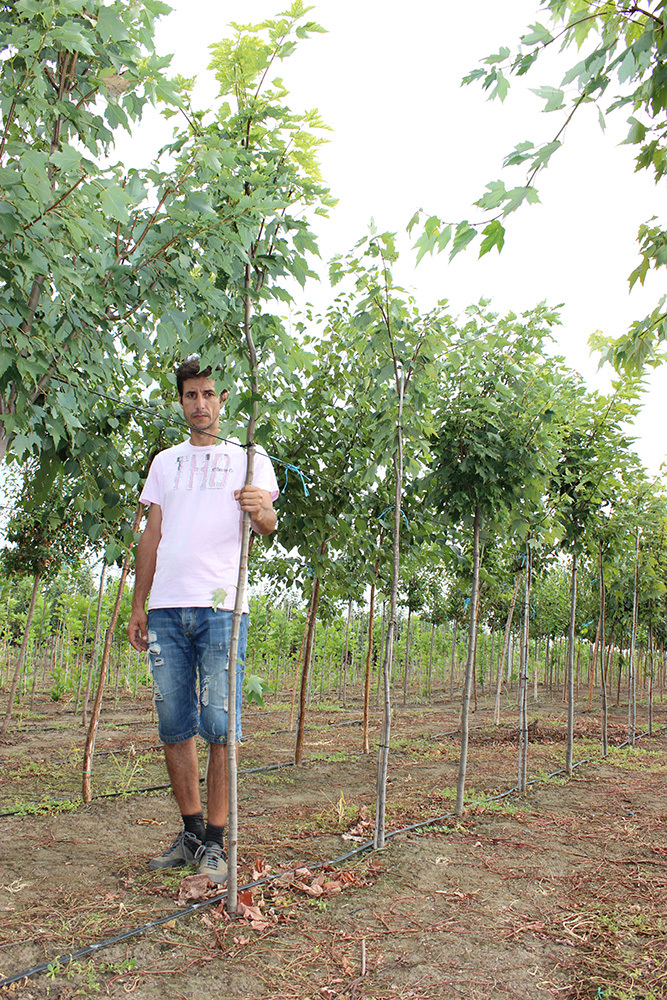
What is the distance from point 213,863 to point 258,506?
1.60m

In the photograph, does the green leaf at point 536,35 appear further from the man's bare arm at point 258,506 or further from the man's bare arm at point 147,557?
the man's bare arm at point 147,557

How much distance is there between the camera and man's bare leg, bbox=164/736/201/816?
2.94 m

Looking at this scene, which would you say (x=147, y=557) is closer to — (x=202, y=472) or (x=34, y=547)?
(x=202, y=472)

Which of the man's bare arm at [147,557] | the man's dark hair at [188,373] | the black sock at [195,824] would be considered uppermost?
the man's dark hair at [188,373]

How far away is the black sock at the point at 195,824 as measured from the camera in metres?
3.05

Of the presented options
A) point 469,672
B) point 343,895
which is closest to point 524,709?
point 469,672

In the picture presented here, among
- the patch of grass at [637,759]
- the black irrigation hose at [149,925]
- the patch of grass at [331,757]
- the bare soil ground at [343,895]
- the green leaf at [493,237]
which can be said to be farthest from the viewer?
the patch of grass at [637,759]

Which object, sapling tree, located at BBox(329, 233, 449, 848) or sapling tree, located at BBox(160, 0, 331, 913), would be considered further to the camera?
sapling tree, located at BBox(329, 233, 449, 848)

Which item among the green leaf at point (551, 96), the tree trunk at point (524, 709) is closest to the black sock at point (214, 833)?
the green leaf at point (551, 96)

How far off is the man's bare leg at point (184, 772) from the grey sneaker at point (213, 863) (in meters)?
0.18

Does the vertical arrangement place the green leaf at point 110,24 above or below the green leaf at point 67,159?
above

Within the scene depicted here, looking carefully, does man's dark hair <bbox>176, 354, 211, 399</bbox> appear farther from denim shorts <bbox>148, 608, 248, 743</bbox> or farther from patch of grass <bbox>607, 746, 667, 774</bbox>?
patch of grass <bbox>607, 746, 667, 774</bbox>

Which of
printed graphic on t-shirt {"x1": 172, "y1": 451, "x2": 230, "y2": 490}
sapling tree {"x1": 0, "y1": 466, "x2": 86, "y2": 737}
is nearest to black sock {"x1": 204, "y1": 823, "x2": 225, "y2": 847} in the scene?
printed graphic on t-shirt {"x1": 172, "y1": 451, "x2": 230, "y2": 490}

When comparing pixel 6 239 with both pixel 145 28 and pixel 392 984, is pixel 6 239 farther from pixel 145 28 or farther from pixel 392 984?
pixel 392 984
